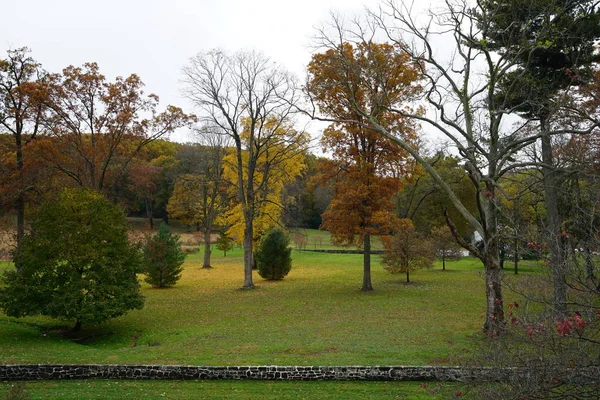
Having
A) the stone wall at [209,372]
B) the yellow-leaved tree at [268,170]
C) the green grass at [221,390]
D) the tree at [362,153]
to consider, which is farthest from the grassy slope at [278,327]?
the yellow-leaved tree at [268,170]

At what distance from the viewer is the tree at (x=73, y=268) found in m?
15.6

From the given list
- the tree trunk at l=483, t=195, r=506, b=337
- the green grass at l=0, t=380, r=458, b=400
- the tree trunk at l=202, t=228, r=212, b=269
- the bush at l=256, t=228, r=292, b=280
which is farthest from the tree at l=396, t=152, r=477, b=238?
the green grass at l=0, t=380, r=458, b=400

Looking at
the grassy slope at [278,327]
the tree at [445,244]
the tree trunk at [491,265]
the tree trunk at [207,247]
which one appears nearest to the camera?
the grassy slope at [278,327]

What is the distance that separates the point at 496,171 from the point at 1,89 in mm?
21766

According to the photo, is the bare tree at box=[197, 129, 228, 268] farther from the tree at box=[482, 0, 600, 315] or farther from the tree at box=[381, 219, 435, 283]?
the tree at box=[482, 0, 600, 315]

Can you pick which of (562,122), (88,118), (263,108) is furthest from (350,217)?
(88,118)

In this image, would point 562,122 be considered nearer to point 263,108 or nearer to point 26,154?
point 263,108

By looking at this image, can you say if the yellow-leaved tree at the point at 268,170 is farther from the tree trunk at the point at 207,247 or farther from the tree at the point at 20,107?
the tree at the point at 20,107

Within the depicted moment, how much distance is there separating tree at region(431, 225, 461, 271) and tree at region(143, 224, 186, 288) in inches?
712

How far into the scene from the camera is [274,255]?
3128cm

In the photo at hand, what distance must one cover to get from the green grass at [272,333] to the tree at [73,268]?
3.71ft

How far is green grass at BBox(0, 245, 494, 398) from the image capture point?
1067cm

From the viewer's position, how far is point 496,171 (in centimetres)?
1459

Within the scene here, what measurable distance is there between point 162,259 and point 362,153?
13.6 metres
